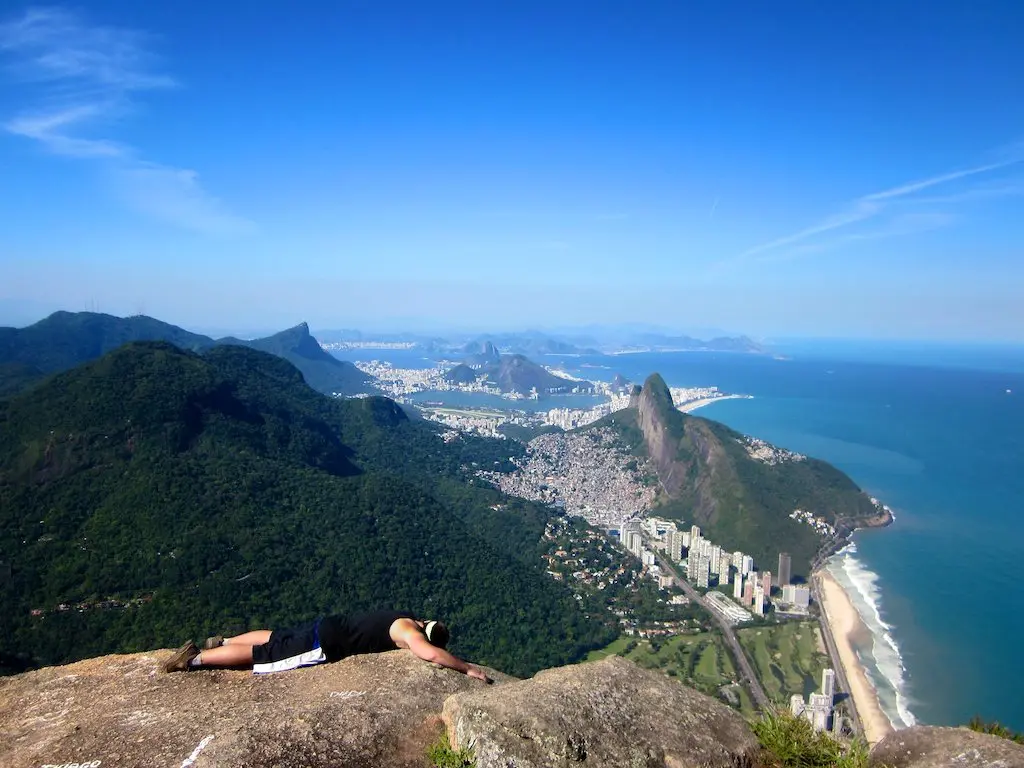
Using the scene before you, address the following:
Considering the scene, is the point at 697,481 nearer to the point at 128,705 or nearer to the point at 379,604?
the point at 379,604

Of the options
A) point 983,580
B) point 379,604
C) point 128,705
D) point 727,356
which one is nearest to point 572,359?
point 727,356

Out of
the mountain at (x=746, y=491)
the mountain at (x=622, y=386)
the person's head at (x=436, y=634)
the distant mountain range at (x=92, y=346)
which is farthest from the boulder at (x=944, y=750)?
the mountain at (x=622, y=386)

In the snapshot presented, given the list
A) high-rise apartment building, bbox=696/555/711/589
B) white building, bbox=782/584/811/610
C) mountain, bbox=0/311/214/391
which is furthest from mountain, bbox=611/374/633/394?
white building, bbox=782/584/811/610

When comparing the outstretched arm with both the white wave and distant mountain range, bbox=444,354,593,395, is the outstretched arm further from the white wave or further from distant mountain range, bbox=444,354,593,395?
distant mountain range, bbox=444,354,593,395

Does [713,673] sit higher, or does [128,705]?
[128,705]

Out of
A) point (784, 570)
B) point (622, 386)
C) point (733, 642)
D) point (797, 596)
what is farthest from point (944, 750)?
point (622, 386)
